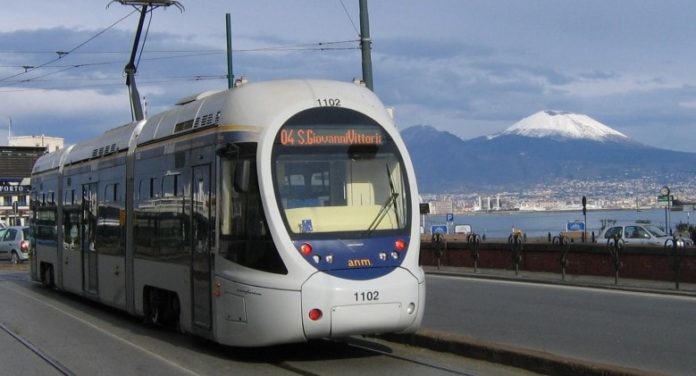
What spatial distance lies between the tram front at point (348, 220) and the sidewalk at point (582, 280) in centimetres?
1054

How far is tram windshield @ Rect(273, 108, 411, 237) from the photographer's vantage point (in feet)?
33.0

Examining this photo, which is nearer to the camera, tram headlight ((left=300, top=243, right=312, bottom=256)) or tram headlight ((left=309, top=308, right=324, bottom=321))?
tram headlight ((left=309, top=308, right=324, bottom=321))

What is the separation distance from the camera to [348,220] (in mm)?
10172

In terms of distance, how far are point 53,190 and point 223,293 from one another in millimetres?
11128

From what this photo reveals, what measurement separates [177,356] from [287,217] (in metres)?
2.63

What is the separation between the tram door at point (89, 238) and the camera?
53.9ft

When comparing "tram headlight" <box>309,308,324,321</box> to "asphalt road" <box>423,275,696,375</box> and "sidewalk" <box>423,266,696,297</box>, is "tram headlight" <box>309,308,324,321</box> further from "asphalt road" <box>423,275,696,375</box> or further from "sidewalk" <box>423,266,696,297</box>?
"sidewalk" <box>423,266,696,297</box>

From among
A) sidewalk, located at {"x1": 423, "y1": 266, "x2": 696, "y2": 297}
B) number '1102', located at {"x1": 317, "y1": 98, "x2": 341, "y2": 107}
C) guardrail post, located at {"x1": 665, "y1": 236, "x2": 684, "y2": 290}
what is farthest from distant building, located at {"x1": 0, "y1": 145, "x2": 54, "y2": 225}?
number '1102', located at {"x1": 317, "y1": 98, "x2": 341, "y2": 107}

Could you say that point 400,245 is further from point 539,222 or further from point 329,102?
point 539,222

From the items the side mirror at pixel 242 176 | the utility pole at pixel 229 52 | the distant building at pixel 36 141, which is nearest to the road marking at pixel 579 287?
the utility pole at pixel 229 52

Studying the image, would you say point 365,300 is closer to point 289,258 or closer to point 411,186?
point 289,258

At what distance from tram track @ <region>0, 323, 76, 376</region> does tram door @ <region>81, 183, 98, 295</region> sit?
7.68 feet

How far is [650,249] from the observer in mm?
22000

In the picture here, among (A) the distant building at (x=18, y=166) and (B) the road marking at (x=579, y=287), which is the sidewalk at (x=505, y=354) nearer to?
(B) the road marking at (x=579, y=287)
